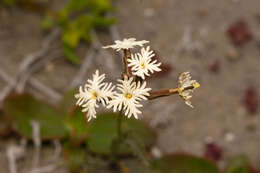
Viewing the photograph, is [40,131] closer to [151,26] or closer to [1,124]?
[1,124]

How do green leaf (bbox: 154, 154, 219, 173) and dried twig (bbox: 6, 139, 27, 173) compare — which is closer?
green leaf (bbox: 154, 154, 219, 173)

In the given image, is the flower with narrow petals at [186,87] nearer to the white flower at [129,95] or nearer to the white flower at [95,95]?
the white flower at [129,95]

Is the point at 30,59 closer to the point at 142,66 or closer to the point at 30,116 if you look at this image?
the point at 30,116

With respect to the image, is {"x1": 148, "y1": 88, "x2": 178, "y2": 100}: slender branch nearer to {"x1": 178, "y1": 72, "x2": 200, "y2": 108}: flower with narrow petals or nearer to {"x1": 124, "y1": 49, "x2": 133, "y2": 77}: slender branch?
{"x1": 178, "y1": 72, "x2": 200, "y2": 108}: flower with narrow petals

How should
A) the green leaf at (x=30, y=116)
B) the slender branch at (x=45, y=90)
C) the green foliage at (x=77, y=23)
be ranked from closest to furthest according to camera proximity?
the green leaf at (x=30, y=116) → the slender branch at (x=45, y=90) → the green foliage at (x=77, y=23)

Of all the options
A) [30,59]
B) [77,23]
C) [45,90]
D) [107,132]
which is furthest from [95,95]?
[77,23]

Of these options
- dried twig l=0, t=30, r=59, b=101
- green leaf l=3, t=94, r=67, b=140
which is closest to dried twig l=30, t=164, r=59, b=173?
green leaf l=3, t=94, r=67, b=140

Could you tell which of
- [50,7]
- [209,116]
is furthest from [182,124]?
[50,7]

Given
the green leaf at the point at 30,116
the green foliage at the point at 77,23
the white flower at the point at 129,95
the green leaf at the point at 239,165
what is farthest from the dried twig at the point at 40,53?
the green leaf at the point at 239,165
